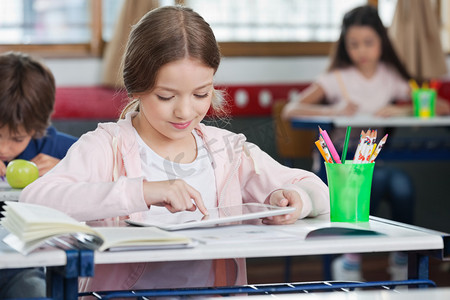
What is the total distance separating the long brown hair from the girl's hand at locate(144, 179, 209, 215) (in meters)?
0.30

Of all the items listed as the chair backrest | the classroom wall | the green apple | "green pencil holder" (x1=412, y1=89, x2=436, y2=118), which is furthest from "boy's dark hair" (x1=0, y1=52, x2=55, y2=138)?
"green pencil holder" (x1=412, y1=89, x2=436, y2=118)

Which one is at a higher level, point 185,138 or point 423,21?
point 423,21

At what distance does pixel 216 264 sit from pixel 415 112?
2.22 m

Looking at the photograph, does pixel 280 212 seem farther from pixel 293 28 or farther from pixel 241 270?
pixel 293 28

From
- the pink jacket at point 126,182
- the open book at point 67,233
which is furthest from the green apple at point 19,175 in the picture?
the open book at point 67,233

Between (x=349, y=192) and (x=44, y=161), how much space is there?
3.41ft

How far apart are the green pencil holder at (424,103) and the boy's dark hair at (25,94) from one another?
1.77 metres

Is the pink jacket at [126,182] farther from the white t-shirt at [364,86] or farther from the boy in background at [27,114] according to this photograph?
the white t-shirt at [364,86]

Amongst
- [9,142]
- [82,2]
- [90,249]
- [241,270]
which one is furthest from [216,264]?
[82,2]

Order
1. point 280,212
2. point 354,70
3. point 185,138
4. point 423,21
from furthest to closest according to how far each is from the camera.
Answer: point 423,21 → point 354,70 → point 185,138 → point 280,212

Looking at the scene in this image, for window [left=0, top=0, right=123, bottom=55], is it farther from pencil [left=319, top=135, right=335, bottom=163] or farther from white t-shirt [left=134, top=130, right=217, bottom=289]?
pencil [left=319, top=135, right=335, bottom=163]

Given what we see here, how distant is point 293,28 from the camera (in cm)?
435

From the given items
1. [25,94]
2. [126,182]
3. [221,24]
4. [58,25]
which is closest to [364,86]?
[221,24]

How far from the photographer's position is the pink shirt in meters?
3.76
